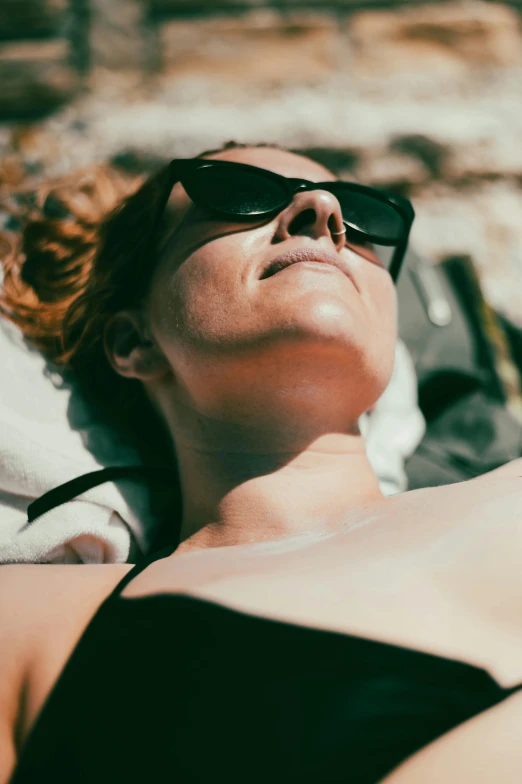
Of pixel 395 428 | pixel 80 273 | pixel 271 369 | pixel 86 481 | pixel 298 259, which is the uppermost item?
pixel 298 259

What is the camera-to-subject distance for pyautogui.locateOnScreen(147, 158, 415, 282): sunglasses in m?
1.40

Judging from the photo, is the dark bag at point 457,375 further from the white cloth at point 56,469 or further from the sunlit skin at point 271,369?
the white cloth at point 56,469

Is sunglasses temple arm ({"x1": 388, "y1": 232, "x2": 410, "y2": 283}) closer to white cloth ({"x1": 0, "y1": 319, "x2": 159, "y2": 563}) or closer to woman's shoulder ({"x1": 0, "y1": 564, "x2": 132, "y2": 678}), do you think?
white cloth ({"x1": 0, "y1": 319, "x2": 159, "y2": 563})

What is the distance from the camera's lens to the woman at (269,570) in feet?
2.95

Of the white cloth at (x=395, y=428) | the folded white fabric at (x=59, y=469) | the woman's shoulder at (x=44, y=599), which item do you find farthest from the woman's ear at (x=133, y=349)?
the white cloth at (x=395, y=428)

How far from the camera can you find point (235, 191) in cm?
141

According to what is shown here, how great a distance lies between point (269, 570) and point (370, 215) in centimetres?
75

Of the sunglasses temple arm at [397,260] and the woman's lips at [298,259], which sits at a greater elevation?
the woman's lips at [298,259]

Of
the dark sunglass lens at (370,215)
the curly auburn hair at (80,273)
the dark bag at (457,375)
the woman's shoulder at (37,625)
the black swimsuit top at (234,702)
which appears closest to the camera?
the black swimsuit top at (234,702)

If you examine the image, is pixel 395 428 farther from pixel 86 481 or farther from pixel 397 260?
pixel 86 481

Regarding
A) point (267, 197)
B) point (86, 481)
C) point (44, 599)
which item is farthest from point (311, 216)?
point (44, 599)

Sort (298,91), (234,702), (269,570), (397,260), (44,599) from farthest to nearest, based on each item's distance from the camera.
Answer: (298,91)
(397,260)
(44,599)
(269,570)
(234,702)

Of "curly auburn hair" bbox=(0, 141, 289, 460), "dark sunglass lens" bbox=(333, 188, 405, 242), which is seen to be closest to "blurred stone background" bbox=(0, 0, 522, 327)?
"curly auburn hair" bbox=(0, 141, 289, 460)

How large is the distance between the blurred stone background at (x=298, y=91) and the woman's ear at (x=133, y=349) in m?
1.08
